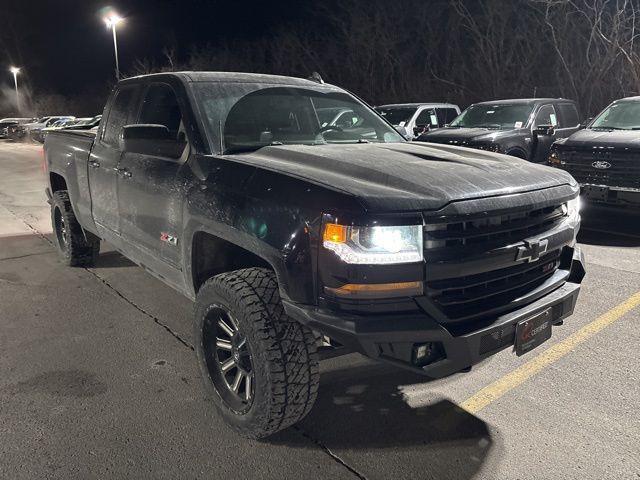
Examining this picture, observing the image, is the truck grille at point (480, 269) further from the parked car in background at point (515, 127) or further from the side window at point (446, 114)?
the side window at point (446, 114)

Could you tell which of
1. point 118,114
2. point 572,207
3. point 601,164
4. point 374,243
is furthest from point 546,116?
point 374,243

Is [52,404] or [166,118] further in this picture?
→ [166,118]

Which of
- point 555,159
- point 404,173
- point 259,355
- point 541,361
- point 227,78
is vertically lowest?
point 541,361

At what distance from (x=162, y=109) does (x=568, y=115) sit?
944cm

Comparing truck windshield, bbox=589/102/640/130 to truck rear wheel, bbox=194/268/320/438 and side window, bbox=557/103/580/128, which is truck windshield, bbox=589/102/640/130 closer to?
side window, bbox=557/103/580/128

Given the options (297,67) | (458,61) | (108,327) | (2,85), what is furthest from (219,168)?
(2,85)

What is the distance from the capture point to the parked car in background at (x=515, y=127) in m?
9.12

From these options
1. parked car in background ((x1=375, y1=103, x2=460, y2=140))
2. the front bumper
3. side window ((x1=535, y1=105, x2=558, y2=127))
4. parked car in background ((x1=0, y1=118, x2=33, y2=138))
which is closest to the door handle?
the front bumper

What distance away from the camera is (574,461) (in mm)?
2488

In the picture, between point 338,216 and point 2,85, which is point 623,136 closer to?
point 338,216

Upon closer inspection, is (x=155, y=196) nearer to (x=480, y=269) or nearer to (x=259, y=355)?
(x=259, y=355)

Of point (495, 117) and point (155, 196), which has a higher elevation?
point (495, 117)

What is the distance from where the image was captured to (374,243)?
2.20m

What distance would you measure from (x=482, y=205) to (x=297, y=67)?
34196 mm
